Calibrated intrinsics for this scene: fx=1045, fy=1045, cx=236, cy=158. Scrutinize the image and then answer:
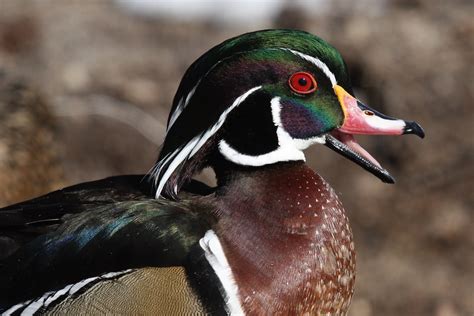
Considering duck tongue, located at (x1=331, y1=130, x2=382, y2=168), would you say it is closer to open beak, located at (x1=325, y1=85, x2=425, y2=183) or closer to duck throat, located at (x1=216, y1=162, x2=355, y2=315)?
open beak, located at (x1=325, y1=85, x2=425, y2=183)

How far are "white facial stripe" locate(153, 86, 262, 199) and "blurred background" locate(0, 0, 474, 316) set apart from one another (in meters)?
1.81

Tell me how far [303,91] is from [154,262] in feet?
1.99

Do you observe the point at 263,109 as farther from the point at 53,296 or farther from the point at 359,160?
the point at 53,296

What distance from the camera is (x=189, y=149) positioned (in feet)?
9.23

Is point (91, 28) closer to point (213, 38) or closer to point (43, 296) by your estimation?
point (213, 38)

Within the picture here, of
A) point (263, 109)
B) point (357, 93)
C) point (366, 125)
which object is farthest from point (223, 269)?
point (357, 93)

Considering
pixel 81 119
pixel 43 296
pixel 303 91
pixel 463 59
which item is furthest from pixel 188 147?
pixel 463 59

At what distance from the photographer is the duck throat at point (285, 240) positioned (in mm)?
2703

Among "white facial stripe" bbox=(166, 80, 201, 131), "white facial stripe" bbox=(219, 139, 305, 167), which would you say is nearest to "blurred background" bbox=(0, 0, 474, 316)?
"white facial stripe" bbox=(166, 80, 201, 131)

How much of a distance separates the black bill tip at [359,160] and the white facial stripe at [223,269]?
1.43ft

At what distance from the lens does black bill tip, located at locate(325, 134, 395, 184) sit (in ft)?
9.33

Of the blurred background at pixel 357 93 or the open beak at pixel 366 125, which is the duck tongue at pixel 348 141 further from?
the blurred background at pixel 357 93

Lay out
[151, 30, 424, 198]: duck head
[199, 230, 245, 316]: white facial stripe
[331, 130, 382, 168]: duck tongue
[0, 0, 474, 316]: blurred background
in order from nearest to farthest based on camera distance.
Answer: [199, 230, 245, 316]: white facial stripe
[151, 30, 424, 198]: duck head
[331, 130, 382, 168]: duck tongue
[0, 0, 474, 316]: blurred background

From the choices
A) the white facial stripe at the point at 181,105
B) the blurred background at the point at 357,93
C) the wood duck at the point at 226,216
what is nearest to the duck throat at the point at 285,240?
the wood duck at the point at 226,216
